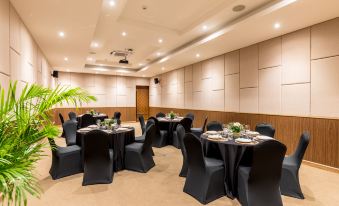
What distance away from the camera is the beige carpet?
284cm

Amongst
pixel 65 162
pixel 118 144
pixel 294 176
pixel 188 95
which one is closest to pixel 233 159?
pixel 294 176

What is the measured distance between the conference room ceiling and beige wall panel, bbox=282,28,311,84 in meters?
0.25

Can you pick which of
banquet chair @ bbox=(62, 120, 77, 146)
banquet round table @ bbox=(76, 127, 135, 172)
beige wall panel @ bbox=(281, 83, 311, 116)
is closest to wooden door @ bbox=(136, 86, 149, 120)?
banquet chair @ bbox=(62, 120, 77, 146)

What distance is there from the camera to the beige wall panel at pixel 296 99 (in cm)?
474


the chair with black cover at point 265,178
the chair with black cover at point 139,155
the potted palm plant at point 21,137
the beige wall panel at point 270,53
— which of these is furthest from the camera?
the beige wall panel at point 270,53

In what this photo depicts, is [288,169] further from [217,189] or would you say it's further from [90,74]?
[90,74]

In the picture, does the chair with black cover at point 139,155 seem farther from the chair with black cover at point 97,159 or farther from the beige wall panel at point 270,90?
the beige wall panel at point 270,90

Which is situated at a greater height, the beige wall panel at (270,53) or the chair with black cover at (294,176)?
the beige wall panel at (270,53)

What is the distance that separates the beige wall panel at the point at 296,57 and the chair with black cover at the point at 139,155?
396cm

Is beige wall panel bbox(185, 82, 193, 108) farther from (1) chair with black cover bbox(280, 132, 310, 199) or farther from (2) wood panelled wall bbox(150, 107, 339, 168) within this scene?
(1) chair with black cover bbox(280, 132, 310, 199)

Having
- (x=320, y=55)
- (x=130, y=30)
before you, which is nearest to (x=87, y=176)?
(x=130, y=30)

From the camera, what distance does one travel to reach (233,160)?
2.96m

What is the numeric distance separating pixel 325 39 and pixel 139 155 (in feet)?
16.4

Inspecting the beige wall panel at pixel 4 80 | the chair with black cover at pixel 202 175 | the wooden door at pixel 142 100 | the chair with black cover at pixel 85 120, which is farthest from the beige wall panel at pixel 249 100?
the wooden door at pixel 142 100
